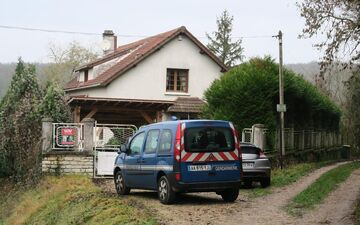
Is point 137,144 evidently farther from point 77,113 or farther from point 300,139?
point 300,139

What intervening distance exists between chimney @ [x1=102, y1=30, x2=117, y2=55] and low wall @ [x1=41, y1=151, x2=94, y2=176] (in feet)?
81.3

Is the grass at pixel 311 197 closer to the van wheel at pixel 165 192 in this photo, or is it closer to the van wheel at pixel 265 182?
the van wheel at pixel 265 182

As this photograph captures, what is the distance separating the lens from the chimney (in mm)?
47125

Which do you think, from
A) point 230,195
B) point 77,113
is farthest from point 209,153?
point 77,113

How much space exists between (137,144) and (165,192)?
7.25 ft

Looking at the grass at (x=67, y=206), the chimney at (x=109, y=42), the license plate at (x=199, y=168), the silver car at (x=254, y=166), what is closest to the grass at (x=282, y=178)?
the silver car at (x=254, y=166)

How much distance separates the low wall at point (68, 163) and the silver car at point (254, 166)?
724cm

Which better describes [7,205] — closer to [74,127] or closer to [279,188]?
[74,127]

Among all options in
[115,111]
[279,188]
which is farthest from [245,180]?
[115,111]

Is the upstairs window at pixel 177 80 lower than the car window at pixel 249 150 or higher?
higher

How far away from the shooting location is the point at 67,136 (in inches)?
922

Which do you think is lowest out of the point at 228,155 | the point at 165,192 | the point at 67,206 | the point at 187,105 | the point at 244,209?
the point at 67,206

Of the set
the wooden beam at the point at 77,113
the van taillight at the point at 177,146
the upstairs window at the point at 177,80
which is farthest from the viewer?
the upstairs window at the point at 177,80

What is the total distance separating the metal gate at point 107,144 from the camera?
2328 cm
